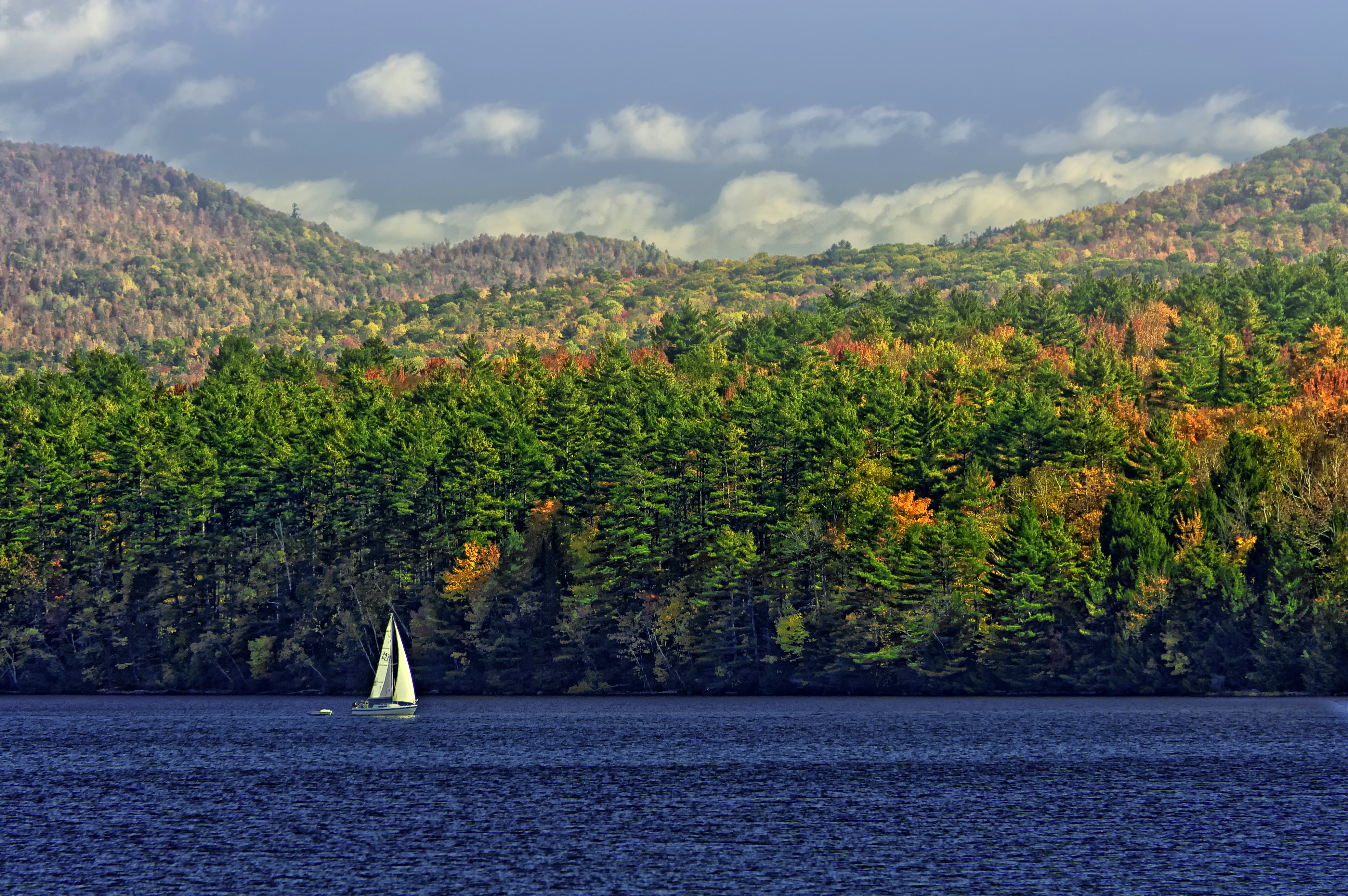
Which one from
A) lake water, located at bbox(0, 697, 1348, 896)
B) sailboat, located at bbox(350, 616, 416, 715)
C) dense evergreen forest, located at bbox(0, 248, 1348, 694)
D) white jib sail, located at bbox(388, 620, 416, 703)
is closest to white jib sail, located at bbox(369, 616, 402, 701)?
sailboat, located at bbox(350, 616, 416, 715)

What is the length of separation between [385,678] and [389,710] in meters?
3.02

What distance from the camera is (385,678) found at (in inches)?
4040

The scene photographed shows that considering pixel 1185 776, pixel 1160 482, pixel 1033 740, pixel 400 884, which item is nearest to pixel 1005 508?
pixel 1160 482

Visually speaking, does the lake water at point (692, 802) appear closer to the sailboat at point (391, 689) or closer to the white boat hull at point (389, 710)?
the white boat hull at point (389, 710)

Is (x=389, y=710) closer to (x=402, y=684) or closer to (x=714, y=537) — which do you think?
(x=402, y=684)

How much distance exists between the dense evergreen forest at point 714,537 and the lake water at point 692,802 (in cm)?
1034

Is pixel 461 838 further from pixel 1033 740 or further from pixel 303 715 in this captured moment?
pixel 303 715

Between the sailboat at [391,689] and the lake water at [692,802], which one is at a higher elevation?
the sailboat at [391,689]

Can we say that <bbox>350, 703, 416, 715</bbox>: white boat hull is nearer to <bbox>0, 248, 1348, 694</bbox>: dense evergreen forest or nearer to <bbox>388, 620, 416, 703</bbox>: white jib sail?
<bbox>388, 620, 416, 703</bbox>: white jib sail

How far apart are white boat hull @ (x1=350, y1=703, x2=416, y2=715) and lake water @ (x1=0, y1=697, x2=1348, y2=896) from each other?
6.25 ft

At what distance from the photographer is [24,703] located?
4715 inches

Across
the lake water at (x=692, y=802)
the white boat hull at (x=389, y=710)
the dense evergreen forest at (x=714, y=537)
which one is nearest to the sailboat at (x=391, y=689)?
the white boat hull at (x=389, y=710)

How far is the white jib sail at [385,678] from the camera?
101 m

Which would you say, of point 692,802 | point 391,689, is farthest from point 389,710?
point 692,802
